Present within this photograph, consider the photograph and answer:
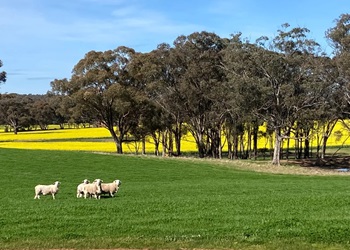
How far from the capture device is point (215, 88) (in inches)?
2224

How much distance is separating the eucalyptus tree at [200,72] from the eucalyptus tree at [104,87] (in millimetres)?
7221

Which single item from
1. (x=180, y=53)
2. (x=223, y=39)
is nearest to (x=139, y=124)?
(x=180, y=53)

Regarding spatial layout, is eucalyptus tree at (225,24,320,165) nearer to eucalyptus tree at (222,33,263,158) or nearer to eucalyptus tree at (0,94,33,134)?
eucalyptus tree at (222,33,263,158)

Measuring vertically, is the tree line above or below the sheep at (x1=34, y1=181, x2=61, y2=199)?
above

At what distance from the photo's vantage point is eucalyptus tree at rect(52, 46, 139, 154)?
5916 centimetres

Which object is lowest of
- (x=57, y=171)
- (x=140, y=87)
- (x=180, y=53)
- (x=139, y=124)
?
(x=57, y=171)

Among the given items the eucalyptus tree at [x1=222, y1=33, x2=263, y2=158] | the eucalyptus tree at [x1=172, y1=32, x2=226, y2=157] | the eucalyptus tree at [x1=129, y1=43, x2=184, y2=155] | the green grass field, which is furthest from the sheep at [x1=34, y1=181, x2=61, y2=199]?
the eucalyptus tree at [x1=129, y1=43, x2=184, y2=155]

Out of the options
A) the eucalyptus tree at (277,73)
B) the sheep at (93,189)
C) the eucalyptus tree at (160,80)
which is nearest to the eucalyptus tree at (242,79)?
the eucalyptus tree at (277,73)

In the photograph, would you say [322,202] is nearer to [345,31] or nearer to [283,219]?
[283,219]

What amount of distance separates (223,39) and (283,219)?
48.9 meters

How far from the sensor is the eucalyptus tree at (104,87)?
5916cm

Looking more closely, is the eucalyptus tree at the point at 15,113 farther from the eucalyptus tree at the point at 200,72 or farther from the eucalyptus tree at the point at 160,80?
the eucalyptus tree at the point at 200,72

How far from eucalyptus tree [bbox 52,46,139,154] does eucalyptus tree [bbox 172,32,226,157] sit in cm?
722

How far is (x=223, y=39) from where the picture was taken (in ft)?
192
